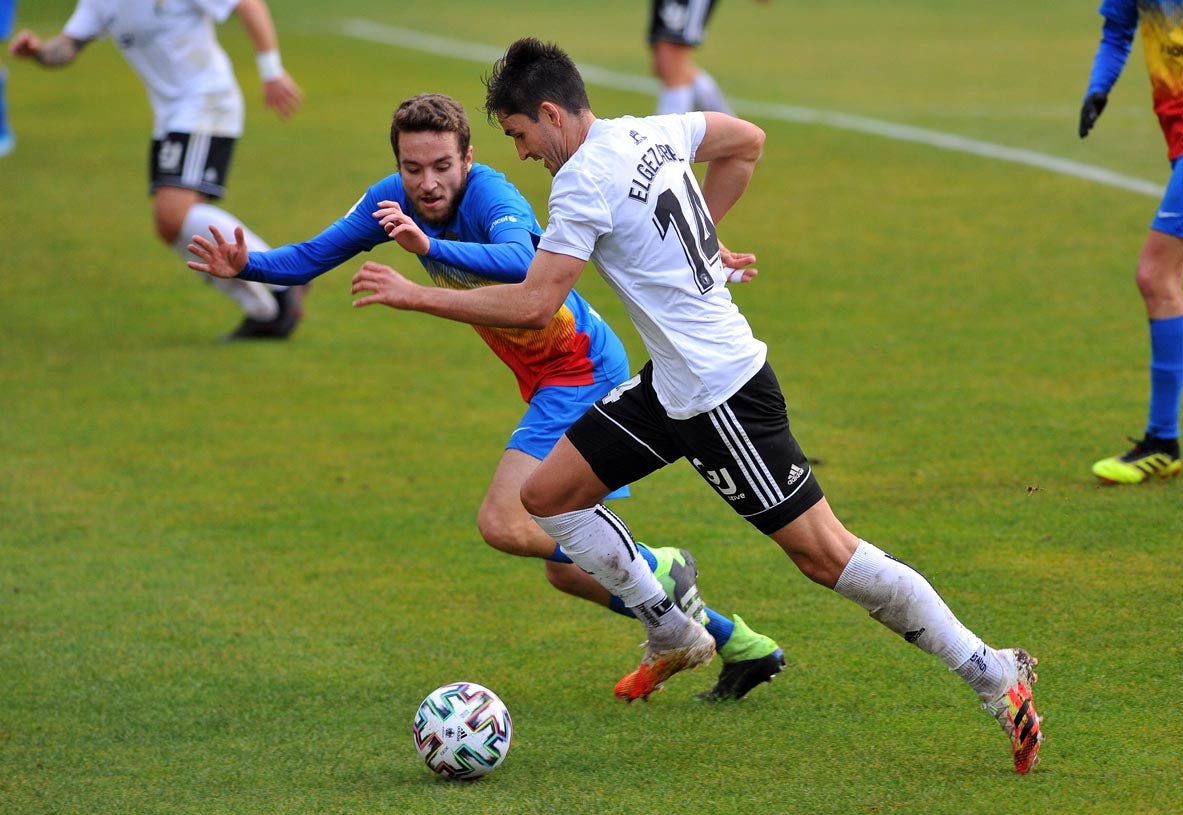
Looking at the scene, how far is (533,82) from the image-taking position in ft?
15.1

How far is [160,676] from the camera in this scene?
19.4ft

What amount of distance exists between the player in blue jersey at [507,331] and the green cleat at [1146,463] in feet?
8.41

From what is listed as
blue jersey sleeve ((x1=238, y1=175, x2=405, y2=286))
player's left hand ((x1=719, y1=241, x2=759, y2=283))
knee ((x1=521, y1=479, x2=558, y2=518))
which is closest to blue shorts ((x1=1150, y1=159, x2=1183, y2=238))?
player's left hand ((x1=719, y1=241, x2=759, y2=283))

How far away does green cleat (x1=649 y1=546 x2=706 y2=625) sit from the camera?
5.43m

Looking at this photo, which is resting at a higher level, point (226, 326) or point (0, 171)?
point (226, 326)

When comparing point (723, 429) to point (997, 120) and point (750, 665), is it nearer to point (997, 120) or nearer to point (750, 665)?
point (750, 665)

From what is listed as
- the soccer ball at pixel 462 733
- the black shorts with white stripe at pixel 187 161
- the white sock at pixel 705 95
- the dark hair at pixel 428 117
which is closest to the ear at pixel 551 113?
the dark hair at pixel 428 117

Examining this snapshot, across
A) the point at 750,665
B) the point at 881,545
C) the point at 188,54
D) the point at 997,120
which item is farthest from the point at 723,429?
the point at 997,120

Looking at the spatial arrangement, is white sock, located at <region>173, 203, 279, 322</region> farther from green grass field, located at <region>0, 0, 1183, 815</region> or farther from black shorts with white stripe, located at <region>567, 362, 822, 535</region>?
black shorts with white stripe, located at <region>567, 362, 822, 535</region>

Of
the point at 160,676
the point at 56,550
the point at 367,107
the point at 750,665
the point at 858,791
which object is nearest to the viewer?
the point at 858,791

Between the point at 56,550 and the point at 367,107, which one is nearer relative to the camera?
the point at 56,550

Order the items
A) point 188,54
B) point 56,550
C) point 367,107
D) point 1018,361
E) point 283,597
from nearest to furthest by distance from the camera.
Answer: point 283,597 → point 56,550 → point 1018,361 → point 188,54 → point 367,107

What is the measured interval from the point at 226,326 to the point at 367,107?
756cm

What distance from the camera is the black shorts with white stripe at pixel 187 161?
35.1ft
